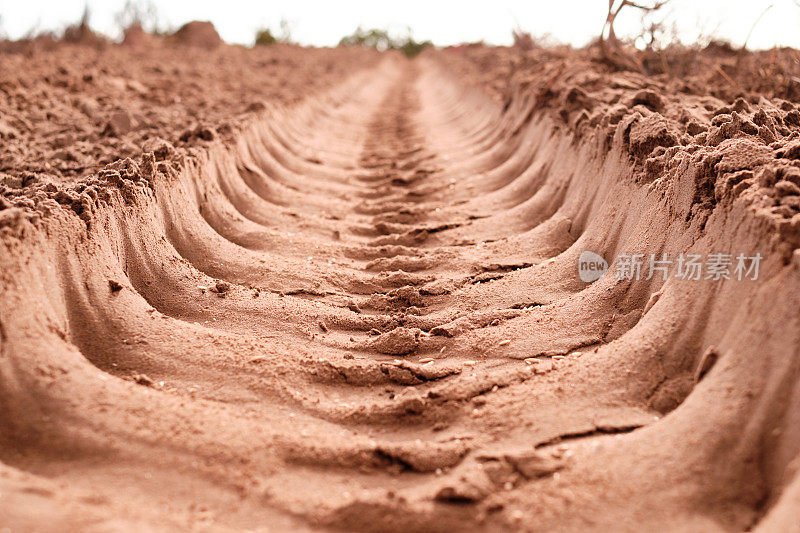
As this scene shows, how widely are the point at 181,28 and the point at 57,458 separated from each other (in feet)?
66.7

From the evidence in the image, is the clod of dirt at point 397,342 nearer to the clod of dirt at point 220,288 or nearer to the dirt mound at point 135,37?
the clod of dirt at point 220,288

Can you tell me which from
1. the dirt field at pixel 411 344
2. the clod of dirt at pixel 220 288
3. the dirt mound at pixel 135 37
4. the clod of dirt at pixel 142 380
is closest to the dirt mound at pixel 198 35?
the dirt mound at pixel 135 37

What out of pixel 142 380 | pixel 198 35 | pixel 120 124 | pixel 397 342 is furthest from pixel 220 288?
pixel 198 35

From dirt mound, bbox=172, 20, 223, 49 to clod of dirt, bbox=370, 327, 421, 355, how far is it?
17256 millimetres

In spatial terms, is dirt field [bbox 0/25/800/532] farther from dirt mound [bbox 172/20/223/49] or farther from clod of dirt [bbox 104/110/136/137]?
dirt mound [bbox 172/20/223/49]

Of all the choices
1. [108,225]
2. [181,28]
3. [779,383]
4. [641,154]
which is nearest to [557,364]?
[779,383]

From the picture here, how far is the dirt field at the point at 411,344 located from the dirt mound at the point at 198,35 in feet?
50.7

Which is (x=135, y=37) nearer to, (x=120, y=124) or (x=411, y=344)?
(x=120, y=124)

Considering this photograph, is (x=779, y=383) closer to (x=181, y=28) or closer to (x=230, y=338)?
(x=230, y=338)

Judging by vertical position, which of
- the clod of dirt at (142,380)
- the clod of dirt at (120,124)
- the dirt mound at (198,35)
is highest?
the dirt mound at (198,35)

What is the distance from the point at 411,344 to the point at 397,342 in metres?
0.06

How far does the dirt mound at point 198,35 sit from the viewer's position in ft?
59.3

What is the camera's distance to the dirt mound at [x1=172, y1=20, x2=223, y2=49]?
18062 mm

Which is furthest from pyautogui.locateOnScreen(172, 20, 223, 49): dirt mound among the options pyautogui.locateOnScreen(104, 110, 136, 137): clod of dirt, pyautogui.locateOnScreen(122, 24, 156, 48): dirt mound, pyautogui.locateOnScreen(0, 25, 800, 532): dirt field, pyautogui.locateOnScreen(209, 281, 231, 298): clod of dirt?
pyautogui.locateOnScreen(209, 281, 231, 298): clod of dirt
